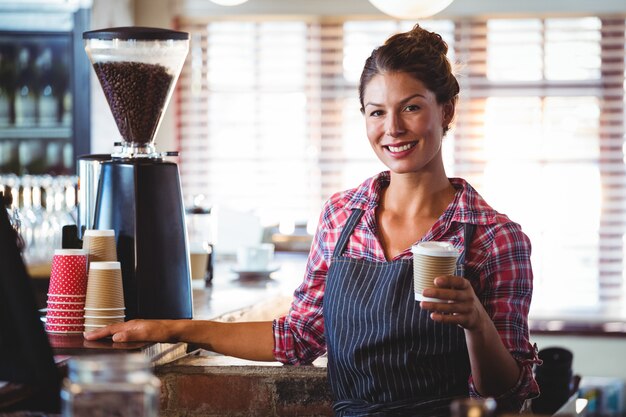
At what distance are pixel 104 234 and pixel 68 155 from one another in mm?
3636

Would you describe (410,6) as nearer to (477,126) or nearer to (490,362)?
(490,362)

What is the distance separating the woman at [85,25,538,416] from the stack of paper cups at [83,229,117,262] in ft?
0.55

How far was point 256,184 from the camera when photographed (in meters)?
6.37

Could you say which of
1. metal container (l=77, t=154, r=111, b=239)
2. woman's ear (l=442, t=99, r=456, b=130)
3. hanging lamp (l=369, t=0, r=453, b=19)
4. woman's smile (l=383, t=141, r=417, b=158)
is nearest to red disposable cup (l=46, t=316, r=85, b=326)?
metal container (l=77, t=154, r=111, b=239)

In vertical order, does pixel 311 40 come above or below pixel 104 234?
above

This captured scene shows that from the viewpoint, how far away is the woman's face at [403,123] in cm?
215

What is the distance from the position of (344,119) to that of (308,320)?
402cm

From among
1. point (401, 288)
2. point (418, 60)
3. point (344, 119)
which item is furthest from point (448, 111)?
point (344, 119)

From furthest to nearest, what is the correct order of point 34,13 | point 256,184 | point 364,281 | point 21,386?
point 256,184 < point 34,13 < point 364,281 < point 21,386

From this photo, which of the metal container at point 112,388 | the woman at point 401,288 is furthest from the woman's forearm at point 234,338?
the metal container at point 112,388

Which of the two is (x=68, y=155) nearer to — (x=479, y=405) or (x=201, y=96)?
(x=201, y=96)

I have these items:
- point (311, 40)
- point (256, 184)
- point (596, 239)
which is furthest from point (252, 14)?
point (596, 239)

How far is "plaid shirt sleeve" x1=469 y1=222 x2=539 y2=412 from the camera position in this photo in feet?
6.73

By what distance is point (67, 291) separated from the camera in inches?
83.0
